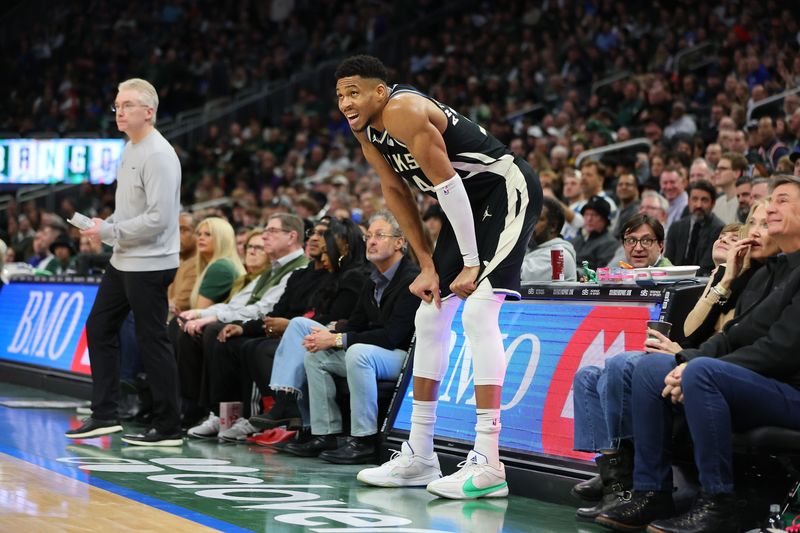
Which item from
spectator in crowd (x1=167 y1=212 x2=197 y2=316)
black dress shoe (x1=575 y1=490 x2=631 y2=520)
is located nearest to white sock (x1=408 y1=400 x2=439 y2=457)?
black dress shoe (x1=575 y1=490 x2=631 y2=520)

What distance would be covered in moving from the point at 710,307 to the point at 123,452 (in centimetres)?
324

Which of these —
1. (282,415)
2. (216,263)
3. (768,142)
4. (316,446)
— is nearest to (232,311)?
(216,263)

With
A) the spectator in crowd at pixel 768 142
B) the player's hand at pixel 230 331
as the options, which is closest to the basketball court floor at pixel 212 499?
the player's hand at pixel 230 331

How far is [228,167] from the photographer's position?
60.3 ft

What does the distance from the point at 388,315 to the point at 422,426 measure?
1.32 m

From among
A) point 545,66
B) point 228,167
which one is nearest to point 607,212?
point 545,66

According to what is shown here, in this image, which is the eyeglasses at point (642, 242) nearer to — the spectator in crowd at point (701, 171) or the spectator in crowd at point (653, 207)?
the spectator in crowd at point (653, 207)

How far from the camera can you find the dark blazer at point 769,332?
3.95m

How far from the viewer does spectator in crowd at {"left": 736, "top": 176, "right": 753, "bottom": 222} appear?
24.6 ft

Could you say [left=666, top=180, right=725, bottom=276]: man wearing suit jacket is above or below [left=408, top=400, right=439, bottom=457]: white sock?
above

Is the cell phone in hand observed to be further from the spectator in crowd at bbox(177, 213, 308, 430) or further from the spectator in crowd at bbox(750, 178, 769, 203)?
the spectator in crowd at bbox(750, 178, 769, 203)

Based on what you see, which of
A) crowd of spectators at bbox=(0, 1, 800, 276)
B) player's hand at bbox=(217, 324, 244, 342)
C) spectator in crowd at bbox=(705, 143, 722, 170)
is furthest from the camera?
crowd of spectators at bbox=(0, 1, 800, 276)

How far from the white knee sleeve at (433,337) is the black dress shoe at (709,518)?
1.40m

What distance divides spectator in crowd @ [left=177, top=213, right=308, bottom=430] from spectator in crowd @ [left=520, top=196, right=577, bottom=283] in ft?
5.29
